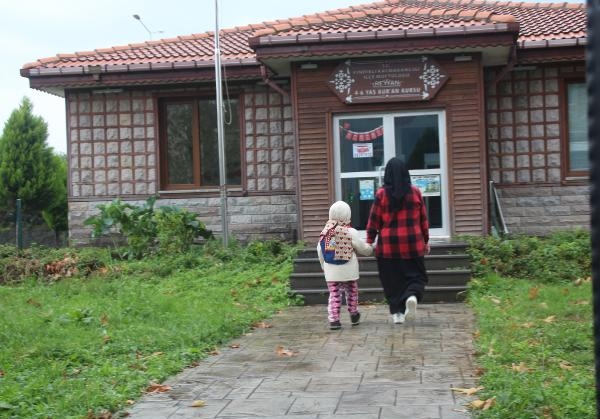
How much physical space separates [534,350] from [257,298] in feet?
16.4

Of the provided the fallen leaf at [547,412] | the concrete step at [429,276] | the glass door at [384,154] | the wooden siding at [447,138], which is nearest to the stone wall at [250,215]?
the wooden siding at [447,138]

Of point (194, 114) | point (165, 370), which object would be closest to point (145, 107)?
point (194, 114)

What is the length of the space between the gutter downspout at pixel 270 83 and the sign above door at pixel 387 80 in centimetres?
131

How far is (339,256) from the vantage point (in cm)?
870

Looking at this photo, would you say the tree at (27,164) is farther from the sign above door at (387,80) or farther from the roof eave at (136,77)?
the sign above door at (387,80)

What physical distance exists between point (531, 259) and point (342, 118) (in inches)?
166

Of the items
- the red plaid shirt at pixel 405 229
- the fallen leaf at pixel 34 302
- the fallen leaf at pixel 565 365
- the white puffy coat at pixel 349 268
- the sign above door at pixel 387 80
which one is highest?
the sign above door at pixel 387 80

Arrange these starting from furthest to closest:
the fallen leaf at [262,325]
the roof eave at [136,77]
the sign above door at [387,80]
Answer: the roof eave at [136,77] < the sign above door at [387,80] < the fallen leaf at [262,325]

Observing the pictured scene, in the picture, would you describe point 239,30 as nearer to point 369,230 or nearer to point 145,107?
point 145,107

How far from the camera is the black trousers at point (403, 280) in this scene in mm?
8734

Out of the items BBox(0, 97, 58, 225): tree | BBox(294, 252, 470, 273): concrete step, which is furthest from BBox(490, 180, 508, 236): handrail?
BBox(0, 97, 58, 225): tree

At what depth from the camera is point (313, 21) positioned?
13.9 m

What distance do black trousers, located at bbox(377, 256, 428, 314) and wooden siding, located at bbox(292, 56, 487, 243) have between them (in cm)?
510

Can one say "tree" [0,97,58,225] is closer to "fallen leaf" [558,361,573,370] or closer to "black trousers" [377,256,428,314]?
"black trousers" [377,256,428,314]
